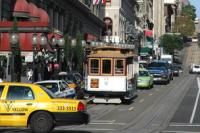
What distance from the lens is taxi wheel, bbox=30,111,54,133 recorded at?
18281 mm

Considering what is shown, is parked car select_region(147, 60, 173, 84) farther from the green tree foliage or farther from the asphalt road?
the green tree foliage

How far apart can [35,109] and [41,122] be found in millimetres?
426

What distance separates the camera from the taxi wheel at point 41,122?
720 inches

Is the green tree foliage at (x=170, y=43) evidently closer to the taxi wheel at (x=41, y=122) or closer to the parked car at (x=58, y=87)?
the parked car at (x=58, y=87)

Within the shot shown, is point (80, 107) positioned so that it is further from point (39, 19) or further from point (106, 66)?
point (39, 19)

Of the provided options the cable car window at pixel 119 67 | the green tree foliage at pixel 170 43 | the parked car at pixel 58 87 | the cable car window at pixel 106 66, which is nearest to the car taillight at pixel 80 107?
the parked car at pixel 58 87

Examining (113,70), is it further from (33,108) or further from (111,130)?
(33,108)

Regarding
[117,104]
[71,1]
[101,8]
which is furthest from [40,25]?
[101,8]

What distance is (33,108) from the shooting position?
18266mm

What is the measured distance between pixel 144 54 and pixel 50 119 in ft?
326

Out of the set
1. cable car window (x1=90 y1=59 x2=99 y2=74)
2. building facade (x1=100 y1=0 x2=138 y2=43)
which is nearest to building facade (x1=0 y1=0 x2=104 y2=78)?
cable car window (x1=90 y1=59 x2=99 y2=74)

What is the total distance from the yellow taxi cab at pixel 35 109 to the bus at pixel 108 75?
1565 cm

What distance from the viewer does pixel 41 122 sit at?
Answer: 723 inches

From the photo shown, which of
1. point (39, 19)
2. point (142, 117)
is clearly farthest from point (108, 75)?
point (39, 19)
